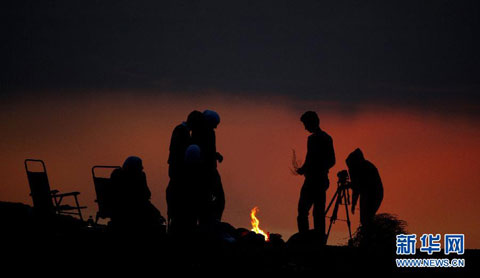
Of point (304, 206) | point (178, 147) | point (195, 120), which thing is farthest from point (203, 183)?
point (304, 206)

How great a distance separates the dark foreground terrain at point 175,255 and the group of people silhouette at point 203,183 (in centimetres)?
26

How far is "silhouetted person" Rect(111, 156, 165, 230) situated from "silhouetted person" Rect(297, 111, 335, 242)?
233 cm

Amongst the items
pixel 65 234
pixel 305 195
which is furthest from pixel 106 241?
pixel 305 195

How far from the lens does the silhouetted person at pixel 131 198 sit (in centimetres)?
1073

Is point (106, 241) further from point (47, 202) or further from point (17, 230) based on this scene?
point (47, 202)

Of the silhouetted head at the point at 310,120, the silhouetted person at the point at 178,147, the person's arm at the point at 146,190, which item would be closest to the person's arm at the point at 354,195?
the silhouetted head at the point at 310,120

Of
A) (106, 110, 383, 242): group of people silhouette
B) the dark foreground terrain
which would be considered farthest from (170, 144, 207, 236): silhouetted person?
the dark foreground terrain

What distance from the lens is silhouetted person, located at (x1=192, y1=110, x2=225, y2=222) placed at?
1031 centimetres

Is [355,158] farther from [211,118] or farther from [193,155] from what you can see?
[193,155]

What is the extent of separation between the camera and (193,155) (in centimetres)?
934

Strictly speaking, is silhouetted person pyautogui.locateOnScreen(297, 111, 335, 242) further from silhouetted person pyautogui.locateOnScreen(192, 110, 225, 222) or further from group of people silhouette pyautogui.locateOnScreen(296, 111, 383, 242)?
silhouetted person pyautogui.locateOnScreen(192, 110, 225, 222)

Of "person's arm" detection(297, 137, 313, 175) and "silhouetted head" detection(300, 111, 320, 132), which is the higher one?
"silhouetted head" detection(300, 111, 320, 132)

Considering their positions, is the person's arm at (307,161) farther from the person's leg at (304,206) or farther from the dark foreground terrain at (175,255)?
the dark foreground terrain at (175,255)

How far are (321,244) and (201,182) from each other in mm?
2495
